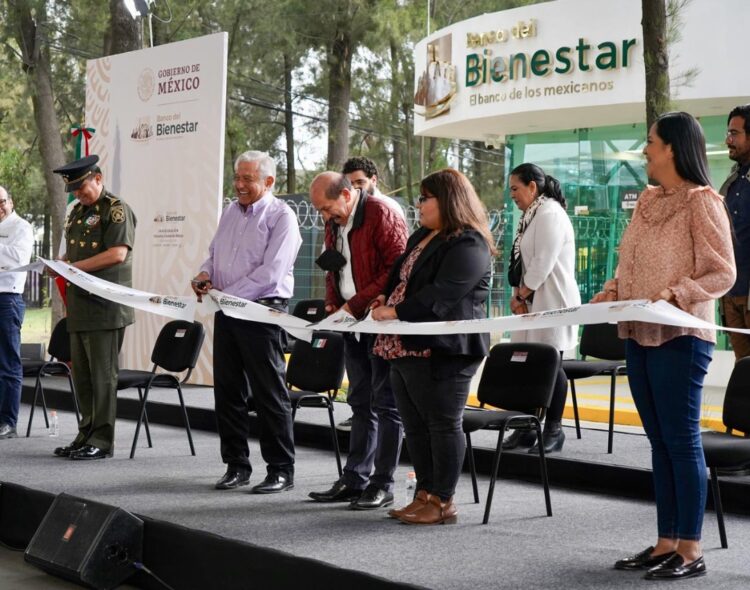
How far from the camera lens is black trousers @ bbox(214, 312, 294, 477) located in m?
5.52

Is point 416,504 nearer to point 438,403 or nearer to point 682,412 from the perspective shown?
point 438,403

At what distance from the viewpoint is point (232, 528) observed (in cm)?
474

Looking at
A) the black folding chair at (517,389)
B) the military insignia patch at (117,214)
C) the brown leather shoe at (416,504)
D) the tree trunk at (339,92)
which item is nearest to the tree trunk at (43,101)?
the tree trunk at (339,92)

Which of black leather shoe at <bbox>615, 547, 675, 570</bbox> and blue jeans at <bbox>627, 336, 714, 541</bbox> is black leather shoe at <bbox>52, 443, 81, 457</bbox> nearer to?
black leather shoe at <bbox>615, 547, 675, 570</bbox>

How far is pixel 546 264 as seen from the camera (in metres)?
6.17

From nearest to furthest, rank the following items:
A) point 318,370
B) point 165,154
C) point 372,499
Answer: point 372,499
point 318,370
point 165,154

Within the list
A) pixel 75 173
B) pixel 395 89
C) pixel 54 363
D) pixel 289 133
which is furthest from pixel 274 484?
pixel 289 133

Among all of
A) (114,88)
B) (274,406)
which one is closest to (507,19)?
(114,88)

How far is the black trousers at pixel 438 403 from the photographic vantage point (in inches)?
183

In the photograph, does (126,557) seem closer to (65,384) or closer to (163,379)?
(163,379)

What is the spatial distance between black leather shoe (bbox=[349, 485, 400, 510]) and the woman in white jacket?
4.18 ft

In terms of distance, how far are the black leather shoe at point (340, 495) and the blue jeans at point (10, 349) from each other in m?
2.83

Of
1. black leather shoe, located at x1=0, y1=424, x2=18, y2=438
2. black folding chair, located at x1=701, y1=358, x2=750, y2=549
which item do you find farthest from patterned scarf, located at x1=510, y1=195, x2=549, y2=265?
black leather shoe, located at x1=0, y1=424, x2=18, y2=438

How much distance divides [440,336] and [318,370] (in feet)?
5.39
